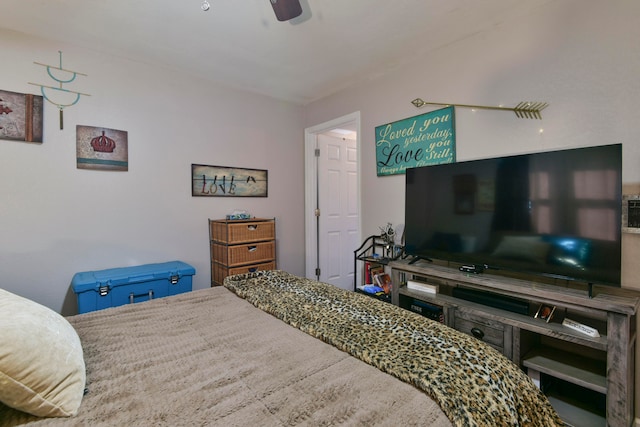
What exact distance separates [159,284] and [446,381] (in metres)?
2.32

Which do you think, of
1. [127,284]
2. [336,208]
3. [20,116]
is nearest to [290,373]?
[127,284]

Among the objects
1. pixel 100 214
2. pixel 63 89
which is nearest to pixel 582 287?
pixel 100 214

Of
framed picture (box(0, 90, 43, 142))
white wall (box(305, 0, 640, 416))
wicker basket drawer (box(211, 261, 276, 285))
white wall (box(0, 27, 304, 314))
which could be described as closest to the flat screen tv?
white wall (box(305, 0, 640, 416))

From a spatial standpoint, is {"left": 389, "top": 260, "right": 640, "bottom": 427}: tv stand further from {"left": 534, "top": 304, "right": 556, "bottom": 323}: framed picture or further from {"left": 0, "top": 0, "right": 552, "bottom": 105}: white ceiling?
{"left": 0, "top": 0, "right": 552, "bottom": 105}: white ceiling

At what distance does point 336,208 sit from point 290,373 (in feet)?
10.2

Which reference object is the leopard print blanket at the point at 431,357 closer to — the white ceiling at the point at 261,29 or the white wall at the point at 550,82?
the white wall at the point at 550,82

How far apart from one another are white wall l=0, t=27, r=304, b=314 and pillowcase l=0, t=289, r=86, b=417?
1.79 metres

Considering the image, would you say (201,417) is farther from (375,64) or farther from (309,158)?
(309,158)

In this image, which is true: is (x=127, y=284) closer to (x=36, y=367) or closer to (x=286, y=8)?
(x=36, y=367)

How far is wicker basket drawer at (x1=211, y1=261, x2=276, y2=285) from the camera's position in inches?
115

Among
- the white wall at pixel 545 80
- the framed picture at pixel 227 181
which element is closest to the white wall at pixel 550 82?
the white wall at pixel 545 80

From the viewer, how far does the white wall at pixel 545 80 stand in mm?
1686

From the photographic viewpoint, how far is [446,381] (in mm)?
885

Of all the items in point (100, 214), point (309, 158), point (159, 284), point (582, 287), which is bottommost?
point (159, 284)
